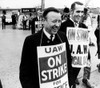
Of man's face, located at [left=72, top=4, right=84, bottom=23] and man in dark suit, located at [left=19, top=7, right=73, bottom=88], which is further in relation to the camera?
man's face, located at [left=72, top=4, right=84, bottom=23]

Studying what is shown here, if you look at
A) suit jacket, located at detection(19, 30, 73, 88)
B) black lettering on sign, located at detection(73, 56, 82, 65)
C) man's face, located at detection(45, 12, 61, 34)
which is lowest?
black lettering on sign, located at detection(73, 56, 82, 65)

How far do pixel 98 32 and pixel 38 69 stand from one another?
11.6ft

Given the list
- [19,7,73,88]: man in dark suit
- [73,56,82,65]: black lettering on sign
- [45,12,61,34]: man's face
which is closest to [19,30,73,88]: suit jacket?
[19,7,73,88]: man in dark suit

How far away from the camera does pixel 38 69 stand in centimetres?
208

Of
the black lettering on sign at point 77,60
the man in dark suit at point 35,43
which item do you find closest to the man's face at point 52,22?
the man in dark suit at point 35,43

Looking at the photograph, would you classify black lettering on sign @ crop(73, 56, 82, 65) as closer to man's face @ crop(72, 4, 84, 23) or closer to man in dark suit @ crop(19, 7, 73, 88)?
man's face @ crop(72, 4, 84, 23)

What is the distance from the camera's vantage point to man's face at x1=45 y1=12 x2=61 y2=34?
2.04 m

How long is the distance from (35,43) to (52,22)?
247mm

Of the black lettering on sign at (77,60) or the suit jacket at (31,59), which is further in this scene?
the black lettering on sign at (77,60)

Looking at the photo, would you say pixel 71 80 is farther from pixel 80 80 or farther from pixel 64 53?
pixel 80 80

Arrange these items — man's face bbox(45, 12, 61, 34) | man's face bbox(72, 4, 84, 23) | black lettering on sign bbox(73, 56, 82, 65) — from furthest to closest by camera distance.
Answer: man's face bbox(72, 4, 84, 23) → black lettering on sign bbox(73, 56, 82, 65) → man's face bbox(45, 12, 61, 34)

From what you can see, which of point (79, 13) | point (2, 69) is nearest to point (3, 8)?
point (2, 69)

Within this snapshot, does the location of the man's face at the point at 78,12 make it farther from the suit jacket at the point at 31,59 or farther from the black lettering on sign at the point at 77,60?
the suit jacket at the point at 31,59

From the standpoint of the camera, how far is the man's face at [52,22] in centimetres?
204
